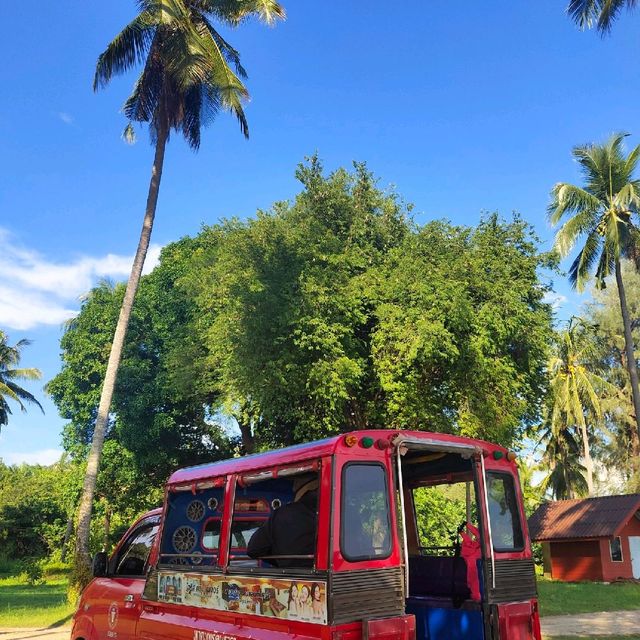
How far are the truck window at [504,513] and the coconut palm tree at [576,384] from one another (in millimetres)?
33335

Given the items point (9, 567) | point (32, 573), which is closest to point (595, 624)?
point (32, 573)

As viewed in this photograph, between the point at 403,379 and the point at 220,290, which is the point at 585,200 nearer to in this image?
the point at 403,379

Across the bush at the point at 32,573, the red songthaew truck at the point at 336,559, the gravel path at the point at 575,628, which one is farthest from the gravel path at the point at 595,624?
the bush at the point at 32,573

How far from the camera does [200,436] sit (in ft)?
89.0

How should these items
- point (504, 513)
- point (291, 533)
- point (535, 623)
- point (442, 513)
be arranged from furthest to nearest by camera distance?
point (442, 513) → point (504, 513) → point (535, 623) → point (291, 533)

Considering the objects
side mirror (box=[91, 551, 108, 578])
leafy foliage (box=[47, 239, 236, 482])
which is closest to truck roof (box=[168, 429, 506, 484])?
side mirror (box=[91, 551, 108, 578])

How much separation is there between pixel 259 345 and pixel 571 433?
29594mm

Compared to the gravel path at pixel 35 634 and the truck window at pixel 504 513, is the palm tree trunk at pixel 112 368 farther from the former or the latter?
the truck window at pixel 504 513

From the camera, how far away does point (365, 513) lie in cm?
456

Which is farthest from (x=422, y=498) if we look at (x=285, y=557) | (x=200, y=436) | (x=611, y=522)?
(x=611, y=522)

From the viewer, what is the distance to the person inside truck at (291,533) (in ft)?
15.4

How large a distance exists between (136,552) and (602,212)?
2595cm

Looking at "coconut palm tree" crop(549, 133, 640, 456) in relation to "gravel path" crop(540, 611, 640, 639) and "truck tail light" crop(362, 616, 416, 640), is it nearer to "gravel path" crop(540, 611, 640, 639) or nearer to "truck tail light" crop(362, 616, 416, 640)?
"gravel path" crop(540, 611, 640, 639)

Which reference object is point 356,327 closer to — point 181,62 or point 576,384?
point 181,62
